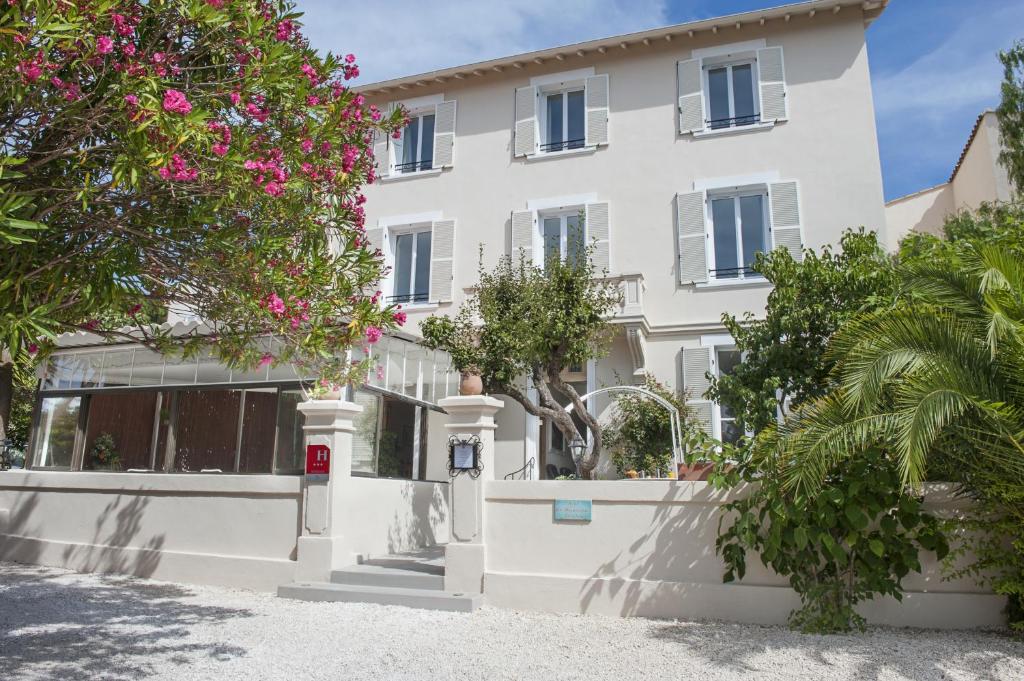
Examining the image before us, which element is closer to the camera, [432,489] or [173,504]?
[173,504]

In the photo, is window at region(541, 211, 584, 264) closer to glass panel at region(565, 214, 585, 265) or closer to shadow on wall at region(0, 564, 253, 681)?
glass panel at region(565, 214, 585, 265)

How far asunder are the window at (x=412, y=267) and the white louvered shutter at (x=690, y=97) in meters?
5.21

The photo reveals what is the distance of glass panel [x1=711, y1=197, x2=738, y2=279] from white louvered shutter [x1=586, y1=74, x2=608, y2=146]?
7.95ft

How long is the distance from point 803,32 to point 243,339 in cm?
1156

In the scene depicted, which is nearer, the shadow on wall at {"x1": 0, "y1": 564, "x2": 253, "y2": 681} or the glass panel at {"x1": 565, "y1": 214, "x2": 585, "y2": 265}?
the shadow on wall at {"x1": 0, "y1": 564, "x2": 253, "y2": 681}

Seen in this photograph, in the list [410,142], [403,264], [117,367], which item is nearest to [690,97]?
[410,142]

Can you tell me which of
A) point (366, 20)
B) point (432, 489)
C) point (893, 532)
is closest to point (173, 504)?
point (432, 489)

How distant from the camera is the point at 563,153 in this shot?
1398cm

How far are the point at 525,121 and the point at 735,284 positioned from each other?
511cm

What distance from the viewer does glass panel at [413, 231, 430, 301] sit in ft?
47.1

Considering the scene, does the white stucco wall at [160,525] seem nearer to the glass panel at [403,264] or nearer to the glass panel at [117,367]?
the glass panel at [117,367]

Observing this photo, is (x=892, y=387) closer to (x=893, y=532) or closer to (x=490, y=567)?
(x=893, y=532)

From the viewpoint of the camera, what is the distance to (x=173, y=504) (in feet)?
30.5

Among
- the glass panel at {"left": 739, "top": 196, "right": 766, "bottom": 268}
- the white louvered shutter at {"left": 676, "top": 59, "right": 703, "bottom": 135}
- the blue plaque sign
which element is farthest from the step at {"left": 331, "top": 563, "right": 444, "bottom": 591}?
the white louvered shutter at {"left": 676, "top": 59, "right": 703, "bottom": 135}
